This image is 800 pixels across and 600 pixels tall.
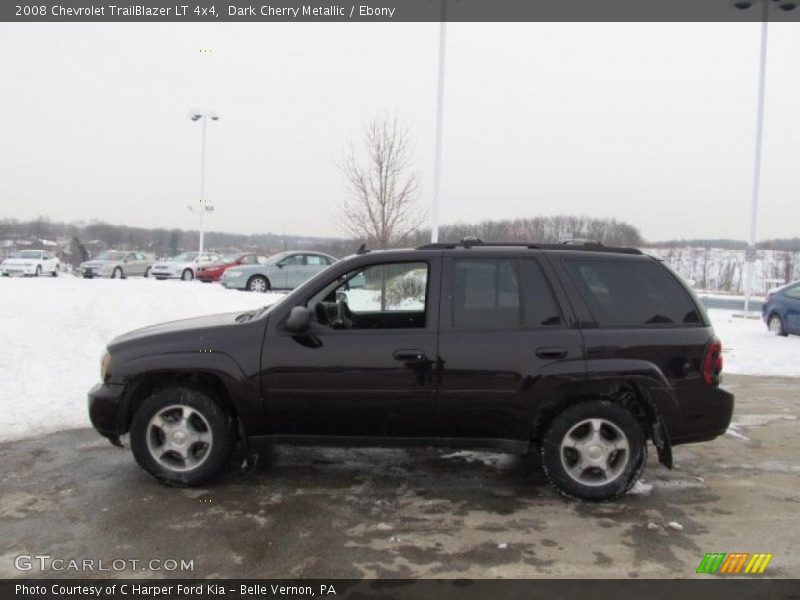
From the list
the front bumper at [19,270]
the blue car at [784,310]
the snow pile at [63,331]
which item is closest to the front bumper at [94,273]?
the front bumper at [19,270]

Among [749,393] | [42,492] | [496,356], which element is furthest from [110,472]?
[749,393]

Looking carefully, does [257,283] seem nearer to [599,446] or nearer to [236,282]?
[236,282]

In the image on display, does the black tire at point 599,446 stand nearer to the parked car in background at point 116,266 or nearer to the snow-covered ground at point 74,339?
the snow-covered ground at point 74,339

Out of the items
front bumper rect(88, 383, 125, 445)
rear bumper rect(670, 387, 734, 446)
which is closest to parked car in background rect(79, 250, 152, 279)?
front bumper rect(88, 383, 125, 445)

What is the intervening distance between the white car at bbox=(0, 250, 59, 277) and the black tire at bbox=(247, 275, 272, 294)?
14.2 meters

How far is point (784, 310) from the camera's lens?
14.7 metres

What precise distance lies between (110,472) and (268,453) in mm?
1277

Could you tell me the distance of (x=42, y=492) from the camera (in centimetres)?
465

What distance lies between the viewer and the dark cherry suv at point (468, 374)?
4.46 m

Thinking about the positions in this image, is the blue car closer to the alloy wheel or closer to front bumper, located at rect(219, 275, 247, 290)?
the alloy wheel

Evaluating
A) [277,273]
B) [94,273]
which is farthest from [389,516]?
[94,273]

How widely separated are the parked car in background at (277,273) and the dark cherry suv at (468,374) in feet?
52.9

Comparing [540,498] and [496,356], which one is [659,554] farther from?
[496,356]

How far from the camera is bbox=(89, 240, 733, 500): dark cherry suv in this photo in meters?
4.46
